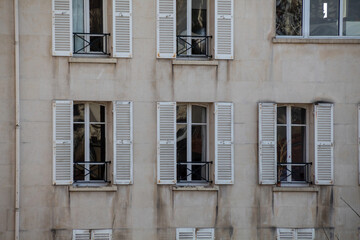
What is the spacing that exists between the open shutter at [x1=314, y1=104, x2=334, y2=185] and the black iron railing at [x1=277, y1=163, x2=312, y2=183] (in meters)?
0.30

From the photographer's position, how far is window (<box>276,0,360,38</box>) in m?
15.8

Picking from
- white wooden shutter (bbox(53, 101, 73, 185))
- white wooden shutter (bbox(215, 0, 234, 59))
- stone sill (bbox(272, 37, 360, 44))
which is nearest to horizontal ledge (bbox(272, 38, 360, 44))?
stone sill (bbox(272, 37, 360, 44))

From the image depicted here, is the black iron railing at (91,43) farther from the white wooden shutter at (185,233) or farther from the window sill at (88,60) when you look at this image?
the white wooden shutter at (185,233)

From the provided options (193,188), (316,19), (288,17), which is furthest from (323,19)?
(193,188)

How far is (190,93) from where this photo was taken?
1523cm

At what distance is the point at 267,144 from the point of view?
15359mm

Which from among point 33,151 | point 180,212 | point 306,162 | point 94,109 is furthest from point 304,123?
point 33,151

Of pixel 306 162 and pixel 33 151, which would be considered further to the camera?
pixel 306 162

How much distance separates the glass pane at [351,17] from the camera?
52.0ft

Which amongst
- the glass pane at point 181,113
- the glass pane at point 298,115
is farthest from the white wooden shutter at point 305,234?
the glass pane at point 181,113

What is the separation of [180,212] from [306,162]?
2.96 meters

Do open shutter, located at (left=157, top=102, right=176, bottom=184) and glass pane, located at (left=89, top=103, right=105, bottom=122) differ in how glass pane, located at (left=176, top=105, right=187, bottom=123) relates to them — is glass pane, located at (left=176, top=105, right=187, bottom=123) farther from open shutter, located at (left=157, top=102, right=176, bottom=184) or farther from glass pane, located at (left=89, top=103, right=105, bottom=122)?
glass pane, located at (left=89, top=103, right=105, bottom=122)

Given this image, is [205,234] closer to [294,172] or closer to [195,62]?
[294,172]

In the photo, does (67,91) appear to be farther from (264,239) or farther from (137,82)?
(264,239)
